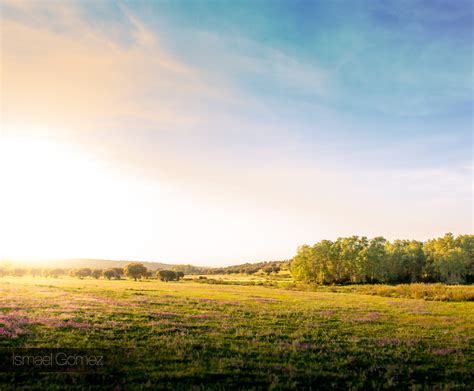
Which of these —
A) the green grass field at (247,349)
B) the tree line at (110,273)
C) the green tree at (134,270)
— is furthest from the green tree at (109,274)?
the green grass field at (247,349)

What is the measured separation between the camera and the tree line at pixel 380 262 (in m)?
128

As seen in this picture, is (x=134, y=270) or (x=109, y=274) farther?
(x=109, y=274)

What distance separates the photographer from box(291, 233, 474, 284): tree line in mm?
128125

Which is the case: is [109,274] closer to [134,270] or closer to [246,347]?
[134,270]

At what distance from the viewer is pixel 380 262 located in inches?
5094

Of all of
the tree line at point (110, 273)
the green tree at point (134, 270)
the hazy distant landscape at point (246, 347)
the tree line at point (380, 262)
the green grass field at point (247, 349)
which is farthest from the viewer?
the green tree at point (134, 270)

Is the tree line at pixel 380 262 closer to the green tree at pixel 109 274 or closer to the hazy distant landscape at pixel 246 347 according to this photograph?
the green tree at pixel 109 274

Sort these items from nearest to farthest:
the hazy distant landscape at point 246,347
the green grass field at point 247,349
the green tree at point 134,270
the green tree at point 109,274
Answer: the green grass field at point 247,349, the hazy distant landscape at point 246,347, the green tree at point 134,270, the green tree at point 109,274

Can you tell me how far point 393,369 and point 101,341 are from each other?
14.9 m

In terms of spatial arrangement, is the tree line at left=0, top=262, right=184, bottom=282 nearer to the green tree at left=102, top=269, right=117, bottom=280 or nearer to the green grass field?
the green tree at left=102, top=269, right=117, bottom=280

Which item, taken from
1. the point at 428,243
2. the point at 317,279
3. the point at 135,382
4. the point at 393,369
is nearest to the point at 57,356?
the point at 135,382

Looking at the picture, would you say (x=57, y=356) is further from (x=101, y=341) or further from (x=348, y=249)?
(x=348, y=249)

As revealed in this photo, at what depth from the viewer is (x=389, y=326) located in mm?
26625

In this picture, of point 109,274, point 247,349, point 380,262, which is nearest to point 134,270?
point 109,274
